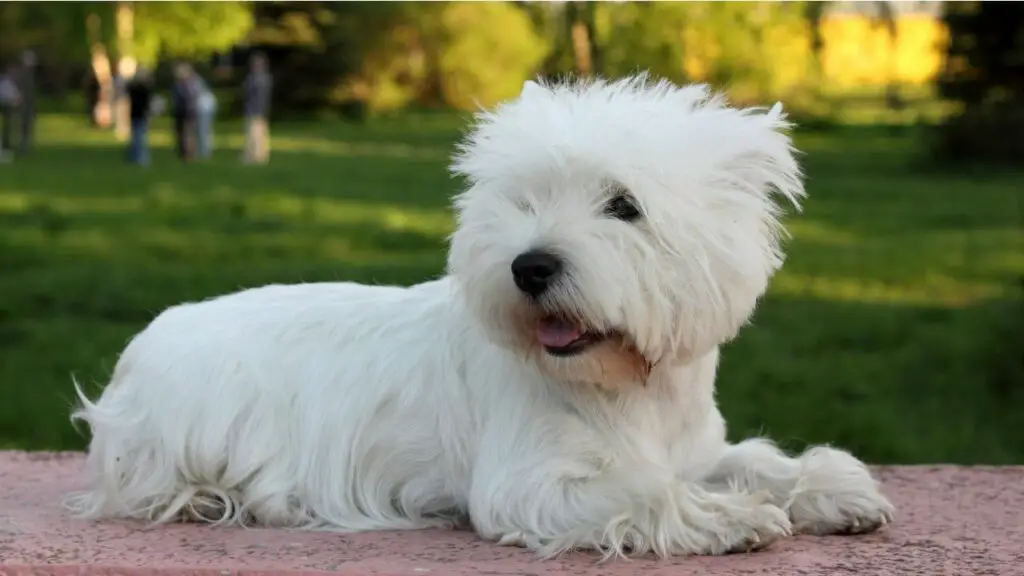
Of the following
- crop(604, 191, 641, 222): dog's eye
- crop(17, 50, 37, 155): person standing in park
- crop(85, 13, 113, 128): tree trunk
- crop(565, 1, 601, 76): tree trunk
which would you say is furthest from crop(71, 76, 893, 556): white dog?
crop(85, 13, 113, 128): tree trunk

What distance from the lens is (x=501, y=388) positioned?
4.59 m

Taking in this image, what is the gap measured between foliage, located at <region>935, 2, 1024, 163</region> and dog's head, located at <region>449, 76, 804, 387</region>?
27.2 meters

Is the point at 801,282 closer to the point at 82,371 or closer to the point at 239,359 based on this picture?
the point at 82,371

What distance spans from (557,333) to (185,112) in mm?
31345

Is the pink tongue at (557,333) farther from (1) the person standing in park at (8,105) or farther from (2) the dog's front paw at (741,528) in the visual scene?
(1) the person standing in park at (8,105)

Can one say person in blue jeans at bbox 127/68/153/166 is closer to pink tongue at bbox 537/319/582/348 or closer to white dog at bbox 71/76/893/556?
white dog at bbox 71/76/893/556

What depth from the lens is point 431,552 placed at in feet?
14.3

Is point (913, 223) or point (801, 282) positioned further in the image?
point (913, 223)

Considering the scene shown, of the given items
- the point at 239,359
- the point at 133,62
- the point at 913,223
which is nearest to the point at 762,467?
the point at 239,359

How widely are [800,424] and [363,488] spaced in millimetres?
4694

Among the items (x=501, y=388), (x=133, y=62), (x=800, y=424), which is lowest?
(x=800, y=424)

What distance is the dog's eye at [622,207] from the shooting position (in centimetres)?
425

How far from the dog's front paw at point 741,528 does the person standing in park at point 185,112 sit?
3019 centimetres

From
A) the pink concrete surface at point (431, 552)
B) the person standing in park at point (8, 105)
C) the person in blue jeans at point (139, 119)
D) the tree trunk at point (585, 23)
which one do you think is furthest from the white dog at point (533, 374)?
the person standing in park at point (8, 105)
